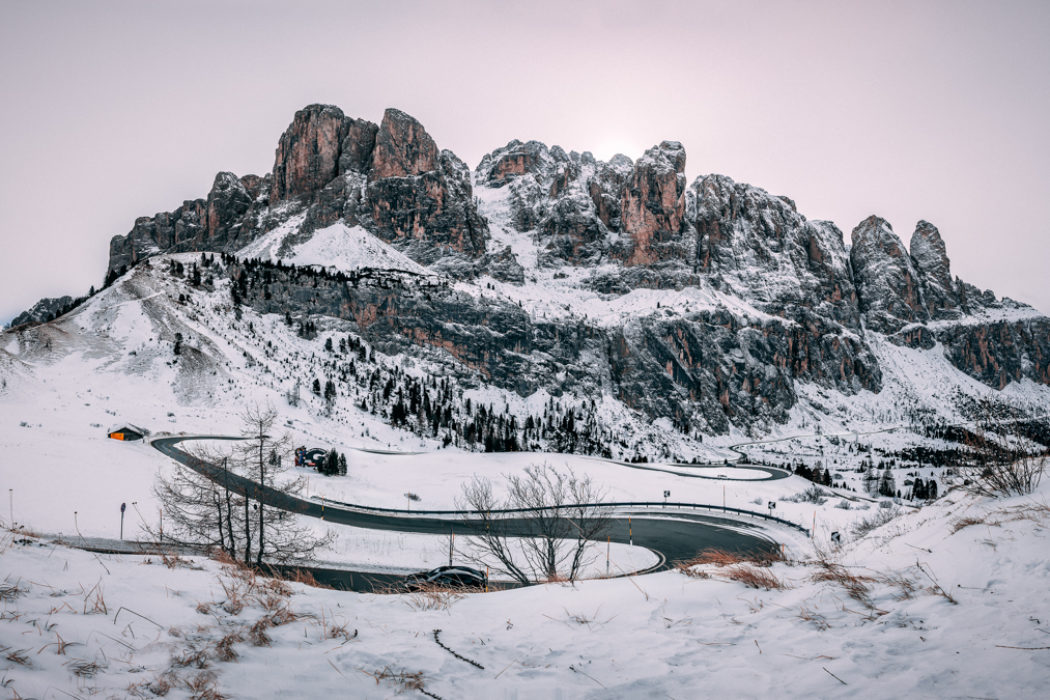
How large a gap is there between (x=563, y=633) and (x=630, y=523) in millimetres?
28328

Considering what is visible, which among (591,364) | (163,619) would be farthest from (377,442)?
(591,364)

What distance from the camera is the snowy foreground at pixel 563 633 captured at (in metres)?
3.67

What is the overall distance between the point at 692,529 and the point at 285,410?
60511 millimetres

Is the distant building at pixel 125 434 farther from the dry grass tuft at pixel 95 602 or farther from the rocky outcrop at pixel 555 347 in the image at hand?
the rocky outcrop at pixel 555 347

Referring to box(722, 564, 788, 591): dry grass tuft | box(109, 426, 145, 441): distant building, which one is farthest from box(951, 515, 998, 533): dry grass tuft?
box(109, 426, 145, 441): distant building

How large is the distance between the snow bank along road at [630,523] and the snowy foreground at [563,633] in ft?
67.8

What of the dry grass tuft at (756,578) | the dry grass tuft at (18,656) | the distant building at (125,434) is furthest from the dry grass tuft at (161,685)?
the distant building at (125,434)

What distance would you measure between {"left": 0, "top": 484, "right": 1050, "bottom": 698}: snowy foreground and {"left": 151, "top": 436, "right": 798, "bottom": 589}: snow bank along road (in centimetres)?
2065

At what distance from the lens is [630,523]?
3144 cm

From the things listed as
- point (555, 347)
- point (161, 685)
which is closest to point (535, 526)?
point (161, 685)

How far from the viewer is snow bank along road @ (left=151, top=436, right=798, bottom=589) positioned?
2757 cm

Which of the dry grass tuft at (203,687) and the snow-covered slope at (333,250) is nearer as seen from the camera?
the dry grass tuft at (203,687)

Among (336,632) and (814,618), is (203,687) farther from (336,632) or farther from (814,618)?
(814,618)

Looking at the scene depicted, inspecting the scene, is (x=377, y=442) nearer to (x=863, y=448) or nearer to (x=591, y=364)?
(x=591, y=364)
